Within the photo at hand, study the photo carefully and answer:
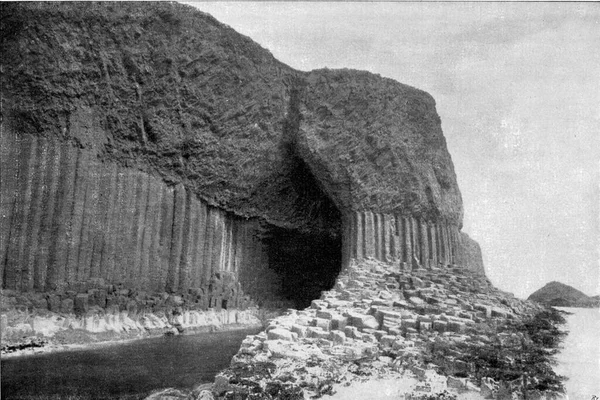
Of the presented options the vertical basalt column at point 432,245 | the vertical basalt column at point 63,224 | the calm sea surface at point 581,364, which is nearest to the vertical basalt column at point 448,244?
the vertical basalt column at point 432,245

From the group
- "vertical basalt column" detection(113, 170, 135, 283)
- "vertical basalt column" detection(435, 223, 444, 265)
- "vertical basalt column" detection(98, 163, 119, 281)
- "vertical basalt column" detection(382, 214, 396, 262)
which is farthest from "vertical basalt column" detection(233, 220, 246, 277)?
"vertical basalt column" detection(435, 223, 444, 265)

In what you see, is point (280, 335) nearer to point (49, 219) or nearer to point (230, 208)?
point (49, 219)

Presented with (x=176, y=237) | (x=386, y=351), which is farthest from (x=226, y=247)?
(x=386, y=351)

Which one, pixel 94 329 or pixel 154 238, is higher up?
pixel 154 238

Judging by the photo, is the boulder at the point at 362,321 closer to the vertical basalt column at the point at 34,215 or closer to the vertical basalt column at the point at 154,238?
the vertical basalt column at the point at 34,215

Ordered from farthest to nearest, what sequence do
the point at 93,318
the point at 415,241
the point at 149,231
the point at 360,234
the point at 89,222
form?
1. the point at 415,241
2. the point at 360,234
3. the point at 149,231
4. the point at 89,222
5. the point at 93,318
